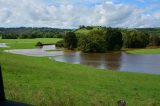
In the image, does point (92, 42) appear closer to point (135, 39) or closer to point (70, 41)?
point (70, 41)

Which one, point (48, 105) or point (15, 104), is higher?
point (15, 104)

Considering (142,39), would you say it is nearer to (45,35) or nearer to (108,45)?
(108,45)

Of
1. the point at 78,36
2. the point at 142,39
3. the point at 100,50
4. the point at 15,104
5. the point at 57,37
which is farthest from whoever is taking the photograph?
the point at 57,37

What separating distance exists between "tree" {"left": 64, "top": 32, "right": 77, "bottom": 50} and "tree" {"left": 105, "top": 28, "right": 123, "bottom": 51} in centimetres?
1161

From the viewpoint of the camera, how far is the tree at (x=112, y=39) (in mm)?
89438

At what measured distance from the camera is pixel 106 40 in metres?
89.8

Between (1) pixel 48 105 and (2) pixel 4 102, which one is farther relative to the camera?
(1) pixel 48 105

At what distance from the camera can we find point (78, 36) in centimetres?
9681

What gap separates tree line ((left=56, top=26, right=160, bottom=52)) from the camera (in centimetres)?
8669

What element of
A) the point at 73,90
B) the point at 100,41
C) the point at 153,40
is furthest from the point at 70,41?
the point at 73,90

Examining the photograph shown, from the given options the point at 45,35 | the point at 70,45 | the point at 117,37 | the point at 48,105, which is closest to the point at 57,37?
the point at 45,35

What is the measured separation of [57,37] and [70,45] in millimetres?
60282

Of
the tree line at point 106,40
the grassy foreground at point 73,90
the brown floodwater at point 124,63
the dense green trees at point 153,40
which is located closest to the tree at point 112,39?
the tree line at point 106,40

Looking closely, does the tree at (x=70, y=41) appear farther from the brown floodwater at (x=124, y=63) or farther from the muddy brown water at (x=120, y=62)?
the brown floodwater at (x=124, y=63)
